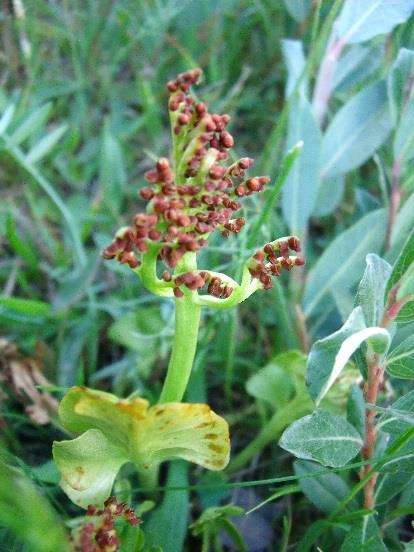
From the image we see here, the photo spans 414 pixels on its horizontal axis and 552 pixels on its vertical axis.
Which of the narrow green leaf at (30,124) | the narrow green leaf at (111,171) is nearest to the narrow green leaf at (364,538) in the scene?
the narrow green leaf at (111,171)

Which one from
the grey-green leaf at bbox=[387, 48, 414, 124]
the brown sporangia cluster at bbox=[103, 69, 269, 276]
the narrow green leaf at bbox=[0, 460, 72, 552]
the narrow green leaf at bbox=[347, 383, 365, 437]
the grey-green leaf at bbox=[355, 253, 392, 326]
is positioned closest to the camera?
the narrow green leaf at bbox=[0, 460, 72, 552]

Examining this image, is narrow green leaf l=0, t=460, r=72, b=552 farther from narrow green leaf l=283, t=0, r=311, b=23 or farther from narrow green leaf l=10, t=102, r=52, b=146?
narrow green leaf l=283, t=0, r=311, b=23

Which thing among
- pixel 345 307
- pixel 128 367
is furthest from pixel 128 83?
pixel 345 307

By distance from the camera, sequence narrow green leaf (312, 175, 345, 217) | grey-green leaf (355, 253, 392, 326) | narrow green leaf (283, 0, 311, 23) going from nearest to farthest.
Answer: grey-green leaf (355, 253, 392, 326) < narrow green leaf (312, 175, 345, 217) < narrow green leaf (283, 0, 311, 23)

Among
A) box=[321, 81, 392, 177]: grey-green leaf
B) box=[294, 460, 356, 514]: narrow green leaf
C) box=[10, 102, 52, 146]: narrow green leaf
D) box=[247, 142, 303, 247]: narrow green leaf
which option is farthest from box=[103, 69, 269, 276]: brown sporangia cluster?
box=[10, 102, 52, 146]: narrow green leaf

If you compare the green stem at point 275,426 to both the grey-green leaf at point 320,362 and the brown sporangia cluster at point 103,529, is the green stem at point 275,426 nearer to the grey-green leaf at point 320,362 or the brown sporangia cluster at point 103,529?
the grey-green leaf at point 320,362

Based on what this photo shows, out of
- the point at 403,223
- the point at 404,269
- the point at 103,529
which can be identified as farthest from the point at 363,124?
the point at 103,529

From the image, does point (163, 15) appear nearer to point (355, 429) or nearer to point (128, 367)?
point (128, 367)
